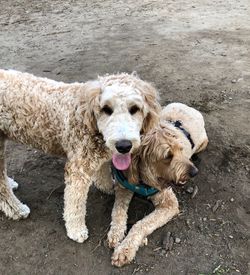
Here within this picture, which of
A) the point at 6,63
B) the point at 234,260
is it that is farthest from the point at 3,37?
the point at 234,260

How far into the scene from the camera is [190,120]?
4215 millimetres

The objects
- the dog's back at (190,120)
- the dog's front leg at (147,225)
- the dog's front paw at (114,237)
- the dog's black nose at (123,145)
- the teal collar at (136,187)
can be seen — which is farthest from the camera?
the dog's back at (190,120)

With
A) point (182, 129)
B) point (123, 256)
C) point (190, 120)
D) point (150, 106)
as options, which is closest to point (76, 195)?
point (123, 256)

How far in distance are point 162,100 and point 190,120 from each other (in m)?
1.15

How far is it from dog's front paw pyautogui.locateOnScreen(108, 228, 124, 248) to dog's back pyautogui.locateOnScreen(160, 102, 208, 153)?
1.13m

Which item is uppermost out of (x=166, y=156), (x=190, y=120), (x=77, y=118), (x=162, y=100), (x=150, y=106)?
(x=150, y=106)

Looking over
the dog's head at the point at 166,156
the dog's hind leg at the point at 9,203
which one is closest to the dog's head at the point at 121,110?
the dog's head at the point at 166,156

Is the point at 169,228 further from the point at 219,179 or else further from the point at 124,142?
the point at 124,142

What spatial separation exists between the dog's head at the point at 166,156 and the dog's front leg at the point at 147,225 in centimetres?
37

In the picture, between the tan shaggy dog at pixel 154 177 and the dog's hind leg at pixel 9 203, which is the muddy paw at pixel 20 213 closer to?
the dog's hind leg at pixel 9 203

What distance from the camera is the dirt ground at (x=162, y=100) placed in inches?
136

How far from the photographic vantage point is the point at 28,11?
9.23m

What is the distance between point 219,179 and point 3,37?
17.6ft

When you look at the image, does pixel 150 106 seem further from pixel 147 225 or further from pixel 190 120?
pixel 190 120
